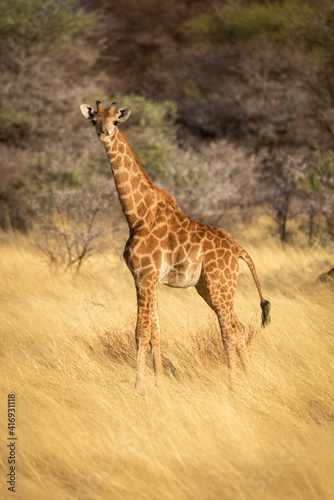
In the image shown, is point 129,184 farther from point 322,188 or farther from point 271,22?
point 271,22

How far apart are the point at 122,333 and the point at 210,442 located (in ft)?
7.33

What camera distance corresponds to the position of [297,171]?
40.4 feet

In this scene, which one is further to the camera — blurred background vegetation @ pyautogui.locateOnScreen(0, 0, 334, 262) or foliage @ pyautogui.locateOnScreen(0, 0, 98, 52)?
foliage @ pyautogui.locateOnScreen(0, 0, 98, 52)

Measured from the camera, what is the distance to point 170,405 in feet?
14.4

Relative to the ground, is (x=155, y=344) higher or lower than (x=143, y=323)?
lower

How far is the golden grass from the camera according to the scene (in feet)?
11.6

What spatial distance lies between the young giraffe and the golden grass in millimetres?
391

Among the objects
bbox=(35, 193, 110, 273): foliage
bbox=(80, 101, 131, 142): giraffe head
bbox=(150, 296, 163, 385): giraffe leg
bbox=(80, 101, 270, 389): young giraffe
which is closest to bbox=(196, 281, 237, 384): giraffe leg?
bbox=(80, 101, 270, 389): young giraffe

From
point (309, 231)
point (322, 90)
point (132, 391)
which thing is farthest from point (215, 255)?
point (322, 90)

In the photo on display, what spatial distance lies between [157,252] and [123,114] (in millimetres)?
1115

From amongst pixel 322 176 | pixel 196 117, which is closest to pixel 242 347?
pixel 322 176

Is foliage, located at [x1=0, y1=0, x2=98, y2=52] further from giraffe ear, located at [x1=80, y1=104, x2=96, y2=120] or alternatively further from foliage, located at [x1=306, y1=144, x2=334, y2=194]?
giraffe ear, located at [x1=80, y1=104, x2=96, y2=120]

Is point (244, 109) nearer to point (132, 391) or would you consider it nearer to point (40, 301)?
point (40, 301)

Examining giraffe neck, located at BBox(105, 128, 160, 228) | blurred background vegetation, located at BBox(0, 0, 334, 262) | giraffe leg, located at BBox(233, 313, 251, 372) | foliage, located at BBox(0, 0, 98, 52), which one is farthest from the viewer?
foliage, located at BBox(0, 0, 98, 52)
